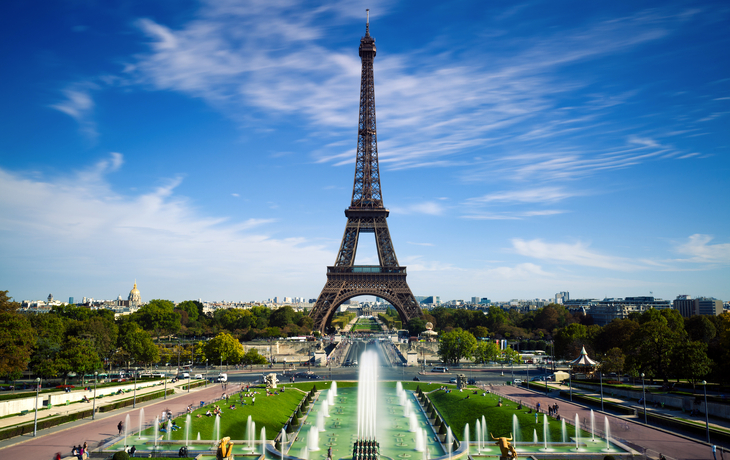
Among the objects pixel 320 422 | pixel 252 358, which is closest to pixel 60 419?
pixel 320 422

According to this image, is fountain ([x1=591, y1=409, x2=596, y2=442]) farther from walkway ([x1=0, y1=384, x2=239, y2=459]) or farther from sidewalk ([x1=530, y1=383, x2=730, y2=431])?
walkway ([x1=0, y1=384, x2=239, y2=459])

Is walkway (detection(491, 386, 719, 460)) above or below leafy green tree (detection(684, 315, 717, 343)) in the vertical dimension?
below

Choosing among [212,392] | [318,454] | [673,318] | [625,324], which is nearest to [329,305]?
[212,392]

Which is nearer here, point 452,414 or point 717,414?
point 717,414

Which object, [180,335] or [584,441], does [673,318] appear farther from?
[180,335]

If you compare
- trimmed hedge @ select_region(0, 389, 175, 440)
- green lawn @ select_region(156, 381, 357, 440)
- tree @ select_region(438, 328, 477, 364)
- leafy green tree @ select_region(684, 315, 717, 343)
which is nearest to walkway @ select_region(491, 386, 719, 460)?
green lawn @ select_region(156, 381, 357, 440)

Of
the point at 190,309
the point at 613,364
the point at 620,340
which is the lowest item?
the point at 613,364

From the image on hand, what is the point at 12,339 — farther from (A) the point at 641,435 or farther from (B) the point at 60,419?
(A) the point at 641,435
